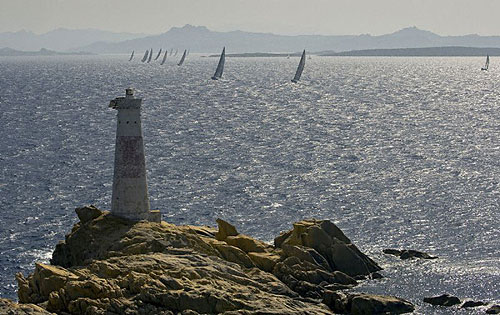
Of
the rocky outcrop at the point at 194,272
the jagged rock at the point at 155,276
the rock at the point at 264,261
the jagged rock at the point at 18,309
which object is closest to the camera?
the jagged rock at the point at 18,309

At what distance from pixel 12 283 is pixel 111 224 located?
8.40 metres

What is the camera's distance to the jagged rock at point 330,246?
52.9m

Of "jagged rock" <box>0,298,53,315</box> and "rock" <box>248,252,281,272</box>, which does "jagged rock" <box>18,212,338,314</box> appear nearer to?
"rock" <box>248,252,281,272</box>

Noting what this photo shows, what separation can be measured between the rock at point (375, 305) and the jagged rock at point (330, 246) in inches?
263

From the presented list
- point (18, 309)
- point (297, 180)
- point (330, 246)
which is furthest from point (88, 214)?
point (297, 180)

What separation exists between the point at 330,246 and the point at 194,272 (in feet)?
41.5

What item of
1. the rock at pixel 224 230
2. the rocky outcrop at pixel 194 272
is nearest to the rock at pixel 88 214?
the rocky outcrop at pixel 194 272

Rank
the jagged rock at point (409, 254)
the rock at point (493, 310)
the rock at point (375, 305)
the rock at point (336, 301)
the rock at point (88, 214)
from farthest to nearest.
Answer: the jagged rock at point (409, 254) → the rock at point (88, 214) → the rock at point (493, 310) → the rock at point (336, 301) → the rock at point (375, 305)

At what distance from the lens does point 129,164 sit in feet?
160

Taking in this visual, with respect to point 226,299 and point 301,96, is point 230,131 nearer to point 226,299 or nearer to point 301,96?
point 301,96

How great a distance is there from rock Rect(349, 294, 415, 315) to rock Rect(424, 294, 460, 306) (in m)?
2.34

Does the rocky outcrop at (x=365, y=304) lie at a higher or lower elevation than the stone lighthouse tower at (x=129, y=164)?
lower

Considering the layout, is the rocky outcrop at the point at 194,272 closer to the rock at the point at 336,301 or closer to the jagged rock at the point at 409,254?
the rock at the point at 336,301

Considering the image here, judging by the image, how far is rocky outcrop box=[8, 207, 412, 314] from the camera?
133 ft
